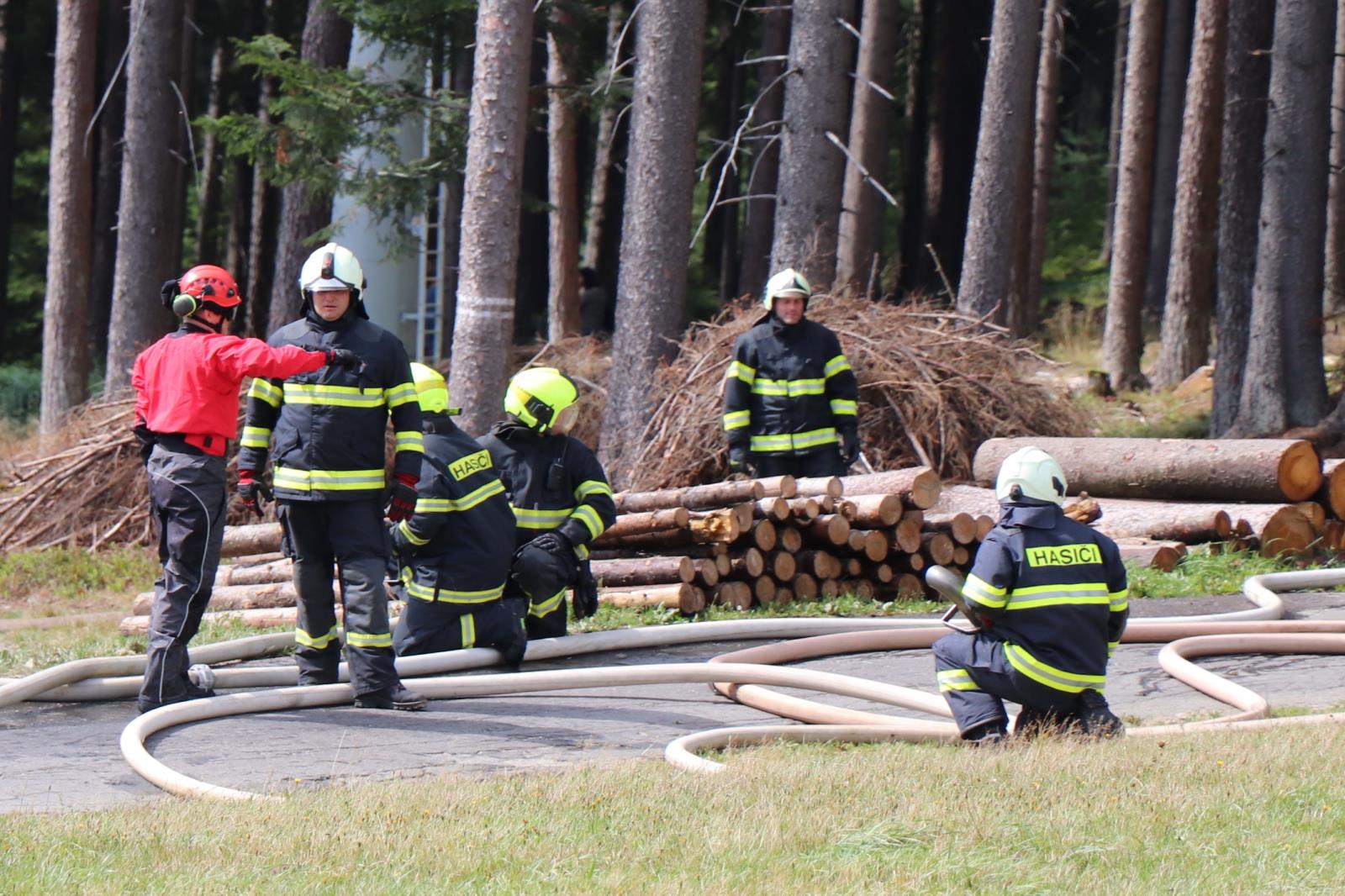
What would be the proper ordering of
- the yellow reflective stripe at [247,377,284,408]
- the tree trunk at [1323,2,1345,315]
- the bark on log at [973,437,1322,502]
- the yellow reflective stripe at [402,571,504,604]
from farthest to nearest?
the tree trunk at [1323,2,1345,315] < the bark on log at [973,437,1322,502] < the yellow reflective stripe at [402,571,504,604] < the yellow reflective stripe at [247,377,284,408]

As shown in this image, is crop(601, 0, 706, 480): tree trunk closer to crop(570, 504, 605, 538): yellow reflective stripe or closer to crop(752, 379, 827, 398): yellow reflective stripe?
crop(752, 379, 827, 398): yellow reflective stripe

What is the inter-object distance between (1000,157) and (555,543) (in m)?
8.99

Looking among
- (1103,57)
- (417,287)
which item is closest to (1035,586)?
(417,287)

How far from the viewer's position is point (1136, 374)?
801 inches

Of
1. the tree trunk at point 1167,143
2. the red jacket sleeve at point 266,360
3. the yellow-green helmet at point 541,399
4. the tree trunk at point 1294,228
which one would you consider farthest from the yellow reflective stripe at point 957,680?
the tree trunk at point 1167,143

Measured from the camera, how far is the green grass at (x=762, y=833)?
416cm

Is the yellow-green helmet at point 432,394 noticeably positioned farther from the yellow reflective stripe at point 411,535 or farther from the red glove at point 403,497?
the red glove at point 403,497

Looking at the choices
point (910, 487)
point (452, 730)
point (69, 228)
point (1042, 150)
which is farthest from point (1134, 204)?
point (452, 730)

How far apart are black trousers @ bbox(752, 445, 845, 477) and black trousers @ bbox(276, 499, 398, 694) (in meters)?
4.29

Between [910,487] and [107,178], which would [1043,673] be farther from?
[107,178]

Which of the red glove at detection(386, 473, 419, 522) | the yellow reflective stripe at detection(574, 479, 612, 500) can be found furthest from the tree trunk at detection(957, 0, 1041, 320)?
the red glove at detection(386, 473, 419, 522)

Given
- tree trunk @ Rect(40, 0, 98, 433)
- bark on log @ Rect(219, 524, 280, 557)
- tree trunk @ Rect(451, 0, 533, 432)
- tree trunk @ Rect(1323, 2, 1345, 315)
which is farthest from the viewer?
tree trunk @ Rect(1323, 2, 1345, 315)

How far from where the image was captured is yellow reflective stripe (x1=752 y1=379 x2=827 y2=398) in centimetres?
1091

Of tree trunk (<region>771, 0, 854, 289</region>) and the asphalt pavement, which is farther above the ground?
tree trunk (<region>771, 0, 854, 289</region>)
